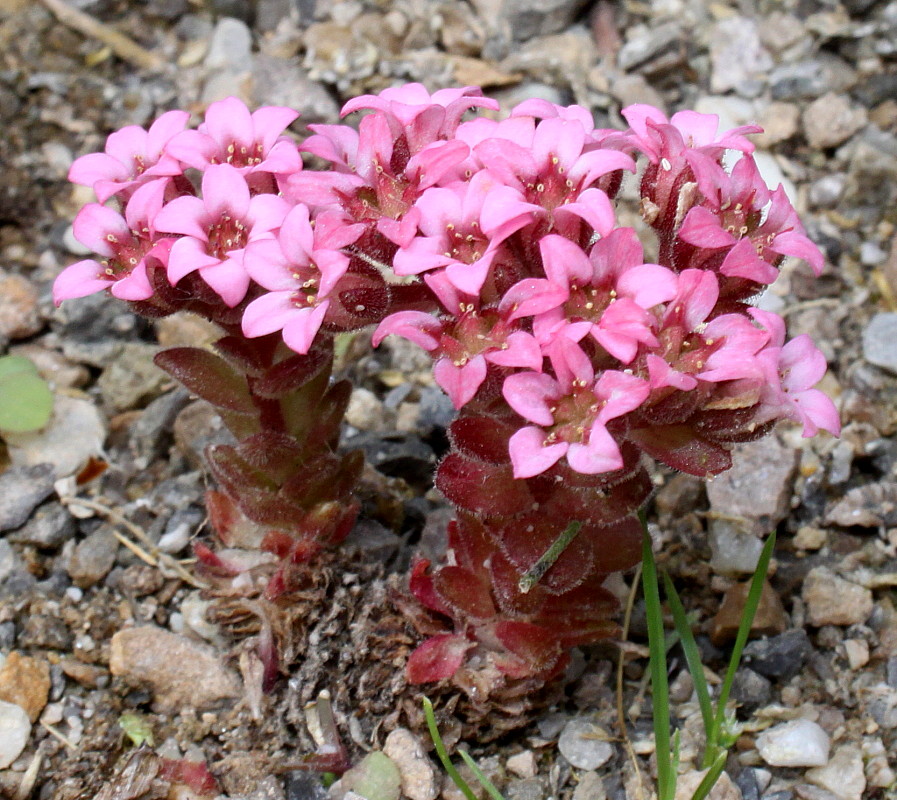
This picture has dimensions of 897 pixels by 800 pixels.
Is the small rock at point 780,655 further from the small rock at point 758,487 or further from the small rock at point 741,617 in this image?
the small rock at point 758,487

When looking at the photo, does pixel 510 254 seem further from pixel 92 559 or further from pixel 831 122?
pixel 831 122

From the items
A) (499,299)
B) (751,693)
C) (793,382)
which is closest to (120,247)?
(499,299)

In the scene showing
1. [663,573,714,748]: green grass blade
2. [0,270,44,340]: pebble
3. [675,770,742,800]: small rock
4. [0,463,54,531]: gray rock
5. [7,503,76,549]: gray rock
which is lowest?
[675,770,742,800]: small rock

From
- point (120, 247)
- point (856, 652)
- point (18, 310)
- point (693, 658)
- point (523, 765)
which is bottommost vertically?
point (523, 765)

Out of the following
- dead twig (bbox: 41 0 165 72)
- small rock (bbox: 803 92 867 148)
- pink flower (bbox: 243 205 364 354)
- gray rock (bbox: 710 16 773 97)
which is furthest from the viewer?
dead twig (bbox: 41 0 165 72)

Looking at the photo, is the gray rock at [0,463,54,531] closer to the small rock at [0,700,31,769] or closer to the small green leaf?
the small green leaf

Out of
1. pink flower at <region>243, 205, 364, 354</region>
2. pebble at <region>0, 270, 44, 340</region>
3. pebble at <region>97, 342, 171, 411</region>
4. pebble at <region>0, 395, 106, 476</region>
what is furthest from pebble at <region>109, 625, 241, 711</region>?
pebble at <region>0, 270, 44, 340</region>
